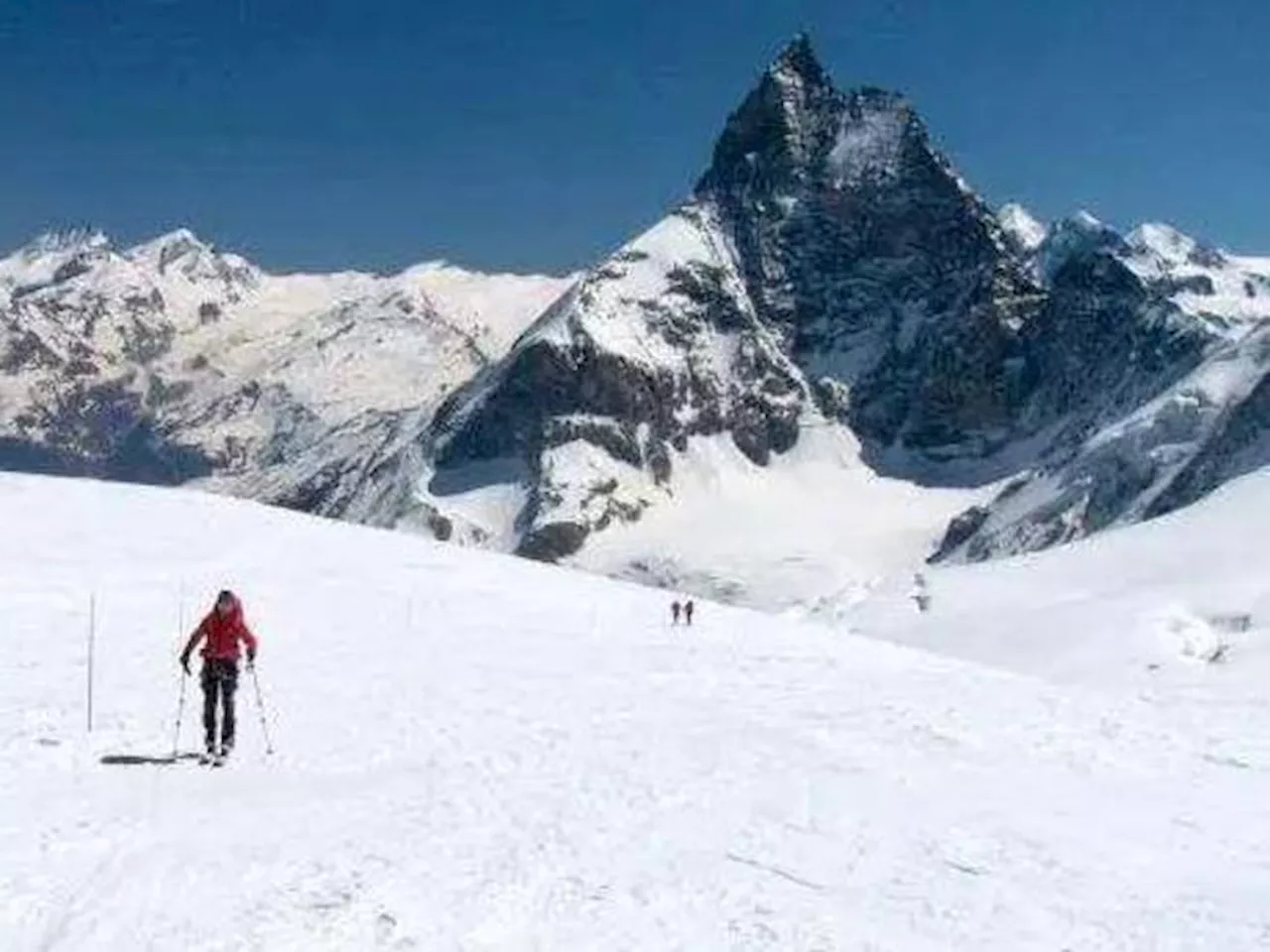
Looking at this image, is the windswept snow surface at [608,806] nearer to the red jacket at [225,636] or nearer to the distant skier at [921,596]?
the red jacket at [225,636]

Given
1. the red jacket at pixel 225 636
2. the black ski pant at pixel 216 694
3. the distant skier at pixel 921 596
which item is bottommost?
the distant skier at pixel 921 596

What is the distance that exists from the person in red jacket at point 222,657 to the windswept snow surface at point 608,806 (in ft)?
2.13

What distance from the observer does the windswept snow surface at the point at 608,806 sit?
14.6 metres

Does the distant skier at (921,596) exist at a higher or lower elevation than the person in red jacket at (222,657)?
lower

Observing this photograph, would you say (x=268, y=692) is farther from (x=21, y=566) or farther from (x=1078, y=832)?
(x=21, y=566)

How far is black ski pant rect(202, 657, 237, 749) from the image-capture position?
70.0ft

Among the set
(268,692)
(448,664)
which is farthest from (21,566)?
(268,692)

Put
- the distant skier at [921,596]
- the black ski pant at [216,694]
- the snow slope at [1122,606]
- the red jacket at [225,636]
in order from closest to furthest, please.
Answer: the black ski pant at [216,694]
the red jacket at [225,636]
the snow slope at [1122,606]
the distant skier at [921,596]

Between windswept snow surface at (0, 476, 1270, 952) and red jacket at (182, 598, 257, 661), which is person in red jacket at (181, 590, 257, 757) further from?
windswept snow surface at (0, 476, 1270, 952)

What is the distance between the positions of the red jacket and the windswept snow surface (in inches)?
53.8

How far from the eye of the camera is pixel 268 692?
28438 millimetres

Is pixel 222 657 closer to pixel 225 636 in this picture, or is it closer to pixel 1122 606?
pixel 225 636

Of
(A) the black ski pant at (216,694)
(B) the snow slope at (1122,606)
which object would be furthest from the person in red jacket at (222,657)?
(B) the snow slope at (1122,606)

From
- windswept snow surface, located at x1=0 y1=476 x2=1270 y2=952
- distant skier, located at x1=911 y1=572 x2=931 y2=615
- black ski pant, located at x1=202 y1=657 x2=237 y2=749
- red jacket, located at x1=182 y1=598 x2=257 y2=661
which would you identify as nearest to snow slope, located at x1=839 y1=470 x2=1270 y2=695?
distant skier, located at x1=911 y1=572 x2=931 y2=615
